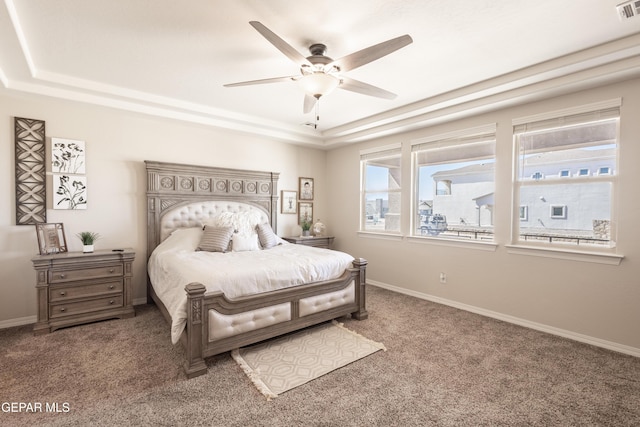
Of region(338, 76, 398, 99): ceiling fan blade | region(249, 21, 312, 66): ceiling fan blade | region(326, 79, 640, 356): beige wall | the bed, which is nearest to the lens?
region(249, 21, 312, 66): ceiling fan blade

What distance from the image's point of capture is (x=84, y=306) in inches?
126

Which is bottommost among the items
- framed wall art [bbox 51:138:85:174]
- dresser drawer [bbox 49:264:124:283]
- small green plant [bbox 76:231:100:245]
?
dresser drawer [bbox 49:264:124:283]

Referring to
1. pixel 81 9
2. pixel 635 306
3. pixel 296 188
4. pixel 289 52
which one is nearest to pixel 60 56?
pixel 81 9

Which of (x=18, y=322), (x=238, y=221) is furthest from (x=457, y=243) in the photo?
(x=18, y=322)

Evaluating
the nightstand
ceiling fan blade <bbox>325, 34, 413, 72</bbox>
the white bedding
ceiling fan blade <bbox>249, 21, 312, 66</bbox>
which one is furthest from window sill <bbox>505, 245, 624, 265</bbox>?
ceiling fan blade <bbox>249, 21, 312, 66</bbox>

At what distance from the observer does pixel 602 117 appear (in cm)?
284

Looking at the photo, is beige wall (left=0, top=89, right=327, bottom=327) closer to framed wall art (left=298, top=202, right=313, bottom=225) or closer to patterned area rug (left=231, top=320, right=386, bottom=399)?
framed wall art (left=298, top=202, right=313, bottom=225)

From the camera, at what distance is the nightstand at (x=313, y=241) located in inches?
198

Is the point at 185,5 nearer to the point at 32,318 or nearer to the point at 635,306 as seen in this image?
the point at 32,318

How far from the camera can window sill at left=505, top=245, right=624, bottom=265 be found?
277cm

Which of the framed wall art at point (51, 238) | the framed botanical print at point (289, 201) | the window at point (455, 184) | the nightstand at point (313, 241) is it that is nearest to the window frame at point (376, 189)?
the window at point (455, 184)

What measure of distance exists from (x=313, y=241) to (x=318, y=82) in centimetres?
323

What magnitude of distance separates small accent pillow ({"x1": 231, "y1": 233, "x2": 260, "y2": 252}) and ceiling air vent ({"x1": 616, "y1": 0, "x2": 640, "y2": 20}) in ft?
12.8

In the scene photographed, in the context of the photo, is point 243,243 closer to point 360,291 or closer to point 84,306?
point 360,291
